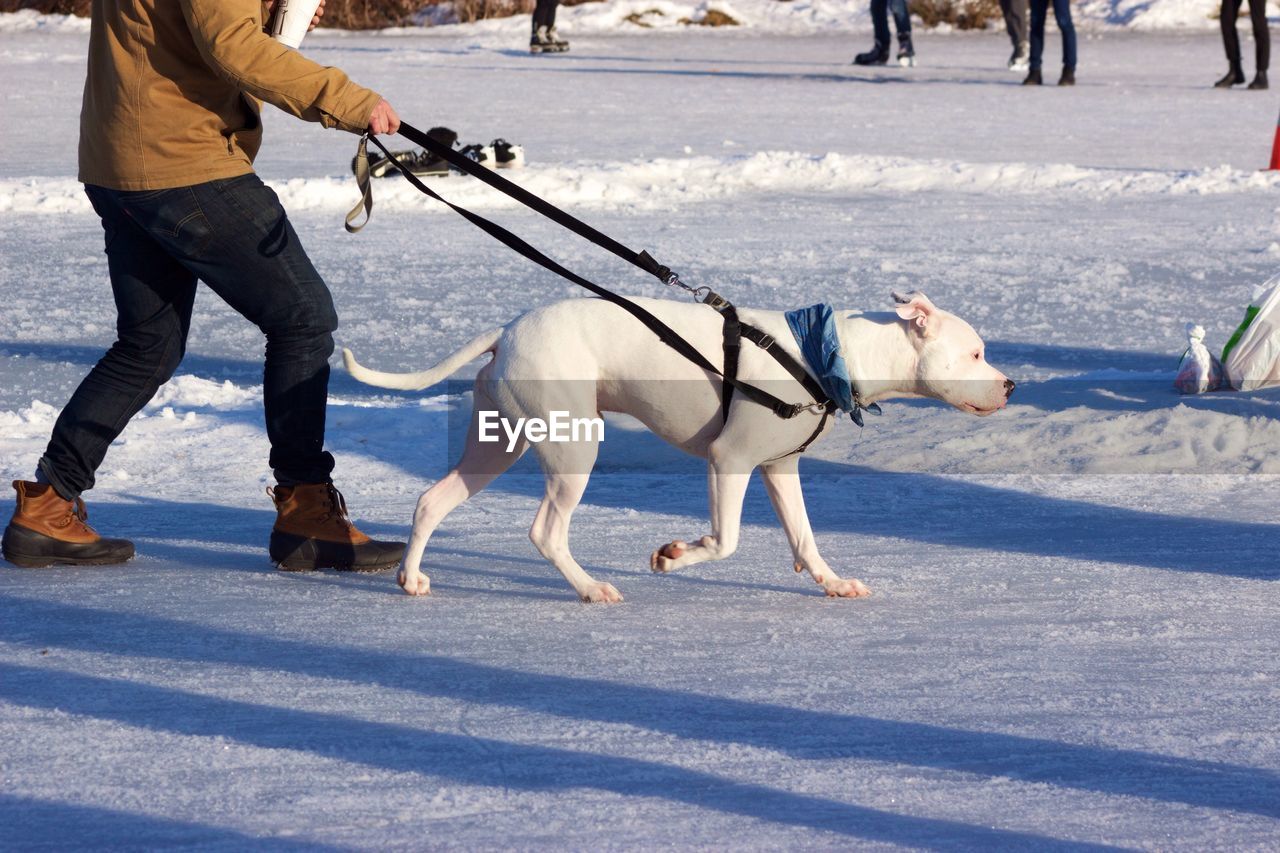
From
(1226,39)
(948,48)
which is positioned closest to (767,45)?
(948,48)

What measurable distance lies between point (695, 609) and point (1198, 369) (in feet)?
10.1

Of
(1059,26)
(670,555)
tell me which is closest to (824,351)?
(670,555)

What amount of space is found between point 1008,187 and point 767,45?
16.1 metres

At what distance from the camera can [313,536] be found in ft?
15.4

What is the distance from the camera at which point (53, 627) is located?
13.4 ft

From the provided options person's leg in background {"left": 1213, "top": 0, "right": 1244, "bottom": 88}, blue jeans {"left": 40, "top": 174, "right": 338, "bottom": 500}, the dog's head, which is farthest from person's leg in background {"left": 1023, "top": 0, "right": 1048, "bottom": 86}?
blue jeans {"left": 40, "top": 174, "right": 338, "bottom": 500}

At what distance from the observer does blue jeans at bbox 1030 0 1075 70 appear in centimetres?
1952

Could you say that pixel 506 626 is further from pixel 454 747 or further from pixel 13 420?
pixel 13 420

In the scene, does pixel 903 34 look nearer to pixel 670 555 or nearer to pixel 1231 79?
pixel 1231 79

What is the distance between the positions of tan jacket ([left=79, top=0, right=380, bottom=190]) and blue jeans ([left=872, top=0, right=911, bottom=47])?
19.2 meters

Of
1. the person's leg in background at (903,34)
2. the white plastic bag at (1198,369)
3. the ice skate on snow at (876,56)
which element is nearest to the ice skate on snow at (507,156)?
the white plastic bag at (1198,369)

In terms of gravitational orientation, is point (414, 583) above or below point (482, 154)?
below

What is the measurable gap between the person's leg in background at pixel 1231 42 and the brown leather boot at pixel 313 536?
637 inches

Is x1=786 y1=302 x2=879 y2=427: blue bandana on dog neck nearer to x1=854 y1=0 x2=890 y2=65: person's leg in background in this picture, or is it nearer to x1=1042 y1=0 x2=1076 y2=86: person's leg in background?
x1=1042 y1=0 x2=1076 y2=86: person's leg in background
